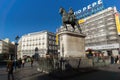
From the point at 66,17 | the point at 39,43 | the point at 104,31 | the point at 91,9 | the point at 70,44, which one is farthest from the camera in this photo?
the point at 39,43

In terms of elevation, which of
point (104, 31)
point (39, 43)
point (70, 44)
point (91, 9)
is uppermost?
point (91, 9)

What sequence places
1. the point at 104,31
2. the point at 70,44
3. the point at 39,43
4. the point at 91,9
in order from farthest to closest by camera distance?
the point at 39,43
the point at 91,9
the point at 104,31
the point at 70,44

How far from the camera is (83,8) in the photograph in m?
89.2

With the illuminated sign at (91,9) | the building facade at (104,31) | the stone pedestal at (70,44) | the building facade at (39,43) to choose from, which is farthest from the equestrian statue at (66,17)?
the building facade at (39,43)

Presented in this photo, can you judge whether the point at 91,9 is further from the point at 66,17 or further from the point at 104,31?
the point at 66,17

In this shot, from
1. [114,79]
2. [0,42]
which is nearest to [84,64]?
[114,79]

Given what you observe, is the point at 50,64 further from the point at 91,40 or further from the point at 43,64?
the point at 91,40

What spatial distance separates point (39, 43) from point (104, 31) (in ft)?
161

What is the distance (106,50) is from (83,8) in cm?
2892

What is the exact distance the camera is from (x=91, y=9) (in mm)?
84750

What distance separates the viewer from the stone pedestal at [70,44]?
15.8 metres

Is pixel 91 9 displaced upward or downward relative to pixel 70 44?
upward

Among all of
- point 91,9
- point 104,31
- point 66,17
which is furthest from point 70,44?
point 91,9

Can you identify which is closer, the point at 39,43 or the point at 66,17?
the point at 66,17
